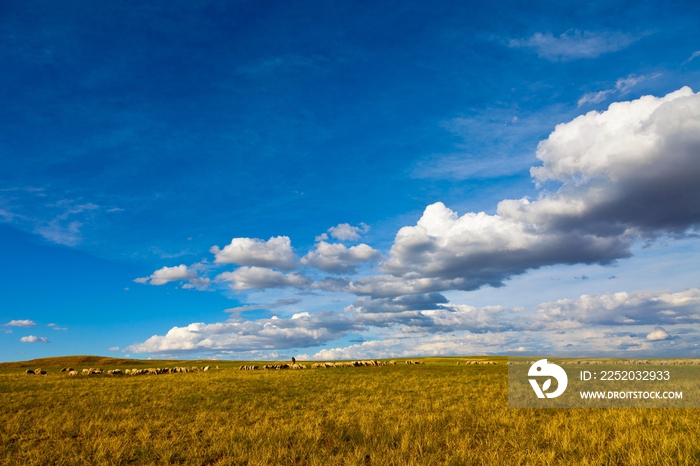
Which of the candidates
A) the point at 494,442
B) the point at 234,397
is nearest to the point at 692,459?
the point at 494,442

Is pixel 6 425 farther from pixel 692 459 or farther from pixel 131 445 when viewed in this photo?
pixel 692 459

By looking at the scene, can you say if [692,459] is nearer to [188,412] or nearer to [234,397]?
[188,412]

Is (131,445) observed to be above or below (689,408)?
above

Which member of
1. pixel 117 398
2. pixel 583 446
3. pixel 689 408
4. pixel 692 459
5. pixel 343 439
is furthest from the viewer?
pixel 117 398

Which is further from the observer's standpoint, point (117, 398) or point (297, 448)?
point (117, 398)

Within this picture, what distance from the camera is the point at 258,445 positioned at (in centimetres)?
1189

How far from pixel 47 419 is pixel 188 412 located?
18.1 ft

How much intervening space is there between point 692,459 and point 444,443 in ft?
20.5

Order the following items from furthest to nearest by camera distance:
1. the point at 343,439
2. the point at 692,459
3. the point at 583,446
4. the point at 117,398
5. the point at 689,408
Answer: the point at 117,398 < the point at 689,408 < the point at 343,439 < the point at 583,446 < the point at 692,459
